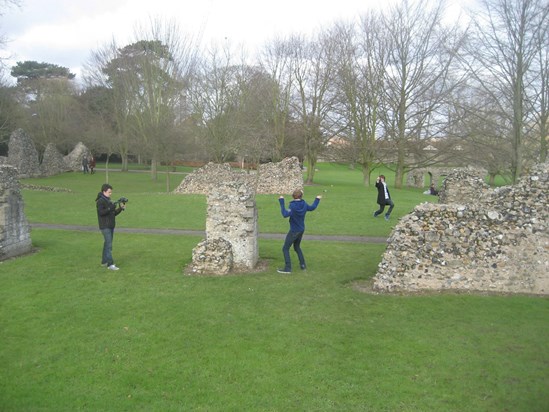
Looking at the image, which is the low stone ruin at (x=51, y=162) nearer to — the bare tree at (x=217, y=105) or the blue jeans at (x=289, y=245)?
the bare tree at (x=217, y=105)

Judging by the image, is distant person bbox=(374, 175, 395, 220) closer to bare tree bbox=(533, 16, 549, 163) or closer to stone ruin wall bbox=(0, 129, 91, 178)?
bare tree bbox=(533, 16, 549, 163)

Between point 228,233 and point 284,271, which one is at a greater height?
point 228,233

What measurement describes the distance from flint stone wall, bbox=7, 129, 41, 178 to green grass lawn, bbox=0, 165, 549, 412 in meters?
27.7

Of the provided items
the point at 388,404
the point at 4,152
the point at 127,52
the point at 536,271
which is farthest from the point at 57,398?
the point at 4,152

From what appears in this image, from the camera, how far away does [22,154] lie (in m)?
35.8

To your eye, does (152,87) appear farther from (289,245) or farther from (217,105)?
(289,245)

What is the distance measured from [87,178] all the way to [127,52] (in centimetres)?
1303

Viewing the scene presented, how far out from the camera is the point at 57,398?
5863 millimetres

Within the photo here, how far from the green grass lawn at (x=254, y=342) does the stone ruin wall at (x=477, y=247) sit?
426mm

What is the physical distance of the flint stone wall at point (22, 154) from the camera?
3559 centimetres

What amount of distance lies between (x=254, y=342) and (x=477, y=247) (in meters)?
5.57

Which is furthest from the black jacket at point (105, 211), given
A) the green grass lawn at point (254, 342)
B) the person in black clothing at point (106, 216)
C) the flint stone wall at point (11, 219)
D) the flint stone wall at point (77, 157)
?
the flint stone wall at point (77, 157)

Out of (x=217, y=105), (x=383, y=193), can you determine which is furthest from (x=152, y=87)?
(x=383, y=193)

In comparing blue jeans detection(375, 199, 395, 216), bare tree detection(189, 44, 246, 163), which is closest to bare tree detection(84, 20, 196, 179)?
bare tree detection(189, 44, 246, 163)
